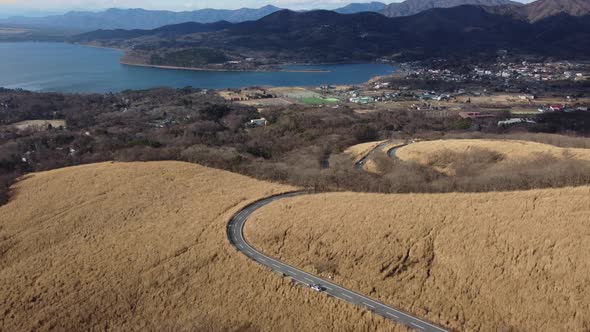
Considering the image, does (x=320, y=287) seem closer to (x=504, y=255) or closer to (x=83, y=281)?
(x=504, y=255)

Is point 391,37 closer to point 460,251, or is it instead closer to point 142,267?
point 460,251

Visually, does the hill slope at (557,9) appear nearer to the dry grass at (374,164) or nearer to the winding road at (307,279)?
the dry grass at (374,164)

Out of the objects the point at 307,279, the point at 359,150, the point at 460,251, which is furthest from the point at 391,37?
the point at 307,279

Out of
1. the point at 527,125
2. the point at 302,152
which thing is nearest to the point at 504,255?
the point at 302,152

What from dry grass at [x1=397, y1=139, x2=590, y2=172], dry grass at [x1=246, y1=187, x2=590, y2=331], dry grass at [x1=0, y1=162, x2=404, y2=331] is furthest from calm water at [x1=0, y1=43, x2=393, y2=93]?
dry grass at [x1=246, y1=187, x2=590, y2=331]

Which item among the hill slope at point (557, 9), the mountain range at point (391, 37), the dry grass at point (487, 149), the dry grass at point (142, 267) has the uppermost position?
the hill slope at point (557, 9)

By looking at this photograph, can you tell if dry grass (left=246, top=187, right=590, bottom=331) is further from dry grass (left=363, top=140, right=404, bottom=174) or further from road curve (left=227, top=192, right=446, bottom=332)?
dry grass (left=363, top=140, right=404, bottom=174)

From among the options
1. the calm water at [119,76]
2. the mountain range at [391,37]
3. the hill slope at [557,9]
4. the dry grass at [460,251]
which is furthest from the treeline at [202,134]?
the hill slope at [557,9]
